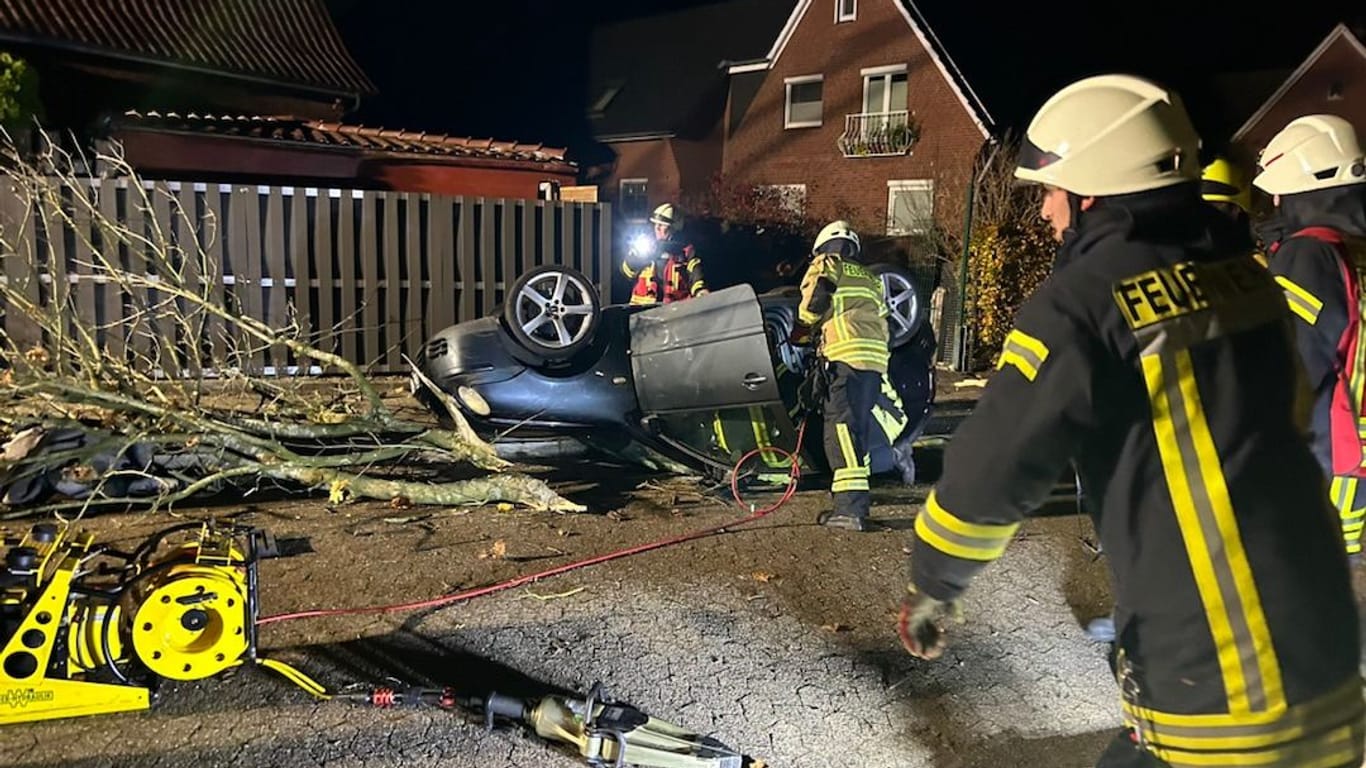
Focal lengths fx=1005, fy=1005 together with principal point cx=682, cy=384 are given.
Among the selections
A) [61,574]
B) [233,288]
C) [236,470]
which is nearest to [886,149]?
[233,288]

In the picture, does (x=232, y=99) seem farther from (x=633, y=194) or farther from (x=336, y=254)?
(x=633, y=194)

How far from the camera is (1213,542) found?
5.55 ft

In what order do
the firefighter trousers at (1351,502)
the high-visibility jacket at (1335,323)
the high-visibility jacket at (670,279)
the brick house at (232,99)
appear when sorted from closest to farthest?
the high-visibility jacket at (1335,323) < the firefighter trousers at (1351,502) < the high-visibility jacket at (670,279) < the brick house at (232,99)

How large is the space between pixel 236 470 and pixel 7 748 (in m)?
2.15

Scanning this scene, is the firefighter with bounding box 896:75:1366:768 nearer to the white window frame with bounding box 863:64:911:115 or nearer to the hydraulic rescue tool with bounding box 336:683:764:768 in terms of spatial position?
the hydraulic rescue tool with bounding box 336:683:764:768

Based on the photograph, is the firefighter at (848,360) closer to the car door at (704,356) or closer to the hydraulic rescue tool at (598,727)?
the car door at (704,356)

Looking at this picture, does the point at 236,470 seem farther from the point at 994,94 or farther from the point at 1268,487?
the point at 994,94

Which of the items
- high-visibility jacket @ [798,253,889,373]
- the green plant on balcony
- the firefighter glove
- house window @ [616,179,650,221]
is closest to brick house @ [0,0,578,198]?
high-visibility jacket @ [798,253,889,373]

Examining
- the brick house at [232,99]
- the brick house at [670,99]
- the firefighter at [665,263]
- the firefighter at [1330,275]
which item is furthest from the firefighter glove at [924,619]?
the brick house at [670,99]

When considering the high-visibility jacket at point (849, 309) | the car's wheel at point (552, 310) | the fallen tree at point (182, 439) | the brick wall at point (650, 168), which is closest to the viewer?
the fallen tree at point (182, 439)

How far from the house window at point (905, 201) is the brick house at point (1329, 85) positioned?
750 cm

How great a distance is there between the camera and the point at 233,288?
894 centimetres

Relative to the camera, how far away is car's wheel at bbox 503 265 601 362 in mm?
5730

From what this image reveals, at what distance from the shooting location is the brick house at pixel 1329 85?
21.8m
